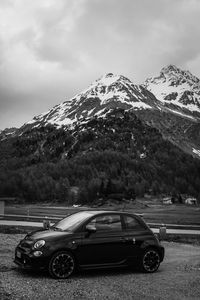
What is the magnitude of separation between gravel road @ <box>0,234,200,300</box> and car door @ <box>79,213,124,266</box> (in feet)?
1.64

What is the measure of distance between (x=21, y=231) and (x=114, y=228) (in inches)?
610

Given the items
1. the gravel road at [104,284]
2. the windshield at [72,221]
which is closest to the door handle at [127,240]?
the gravel road at [104,284]

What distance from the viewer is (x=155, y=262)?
49.3 ft

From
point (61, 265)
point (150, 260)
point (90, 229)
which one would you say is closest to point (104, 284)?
point (61, 265)

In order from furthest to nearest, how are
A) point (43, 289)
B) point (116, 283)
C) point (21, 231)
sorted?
point (21, 231)
point (116, 283)
point (43, 289)

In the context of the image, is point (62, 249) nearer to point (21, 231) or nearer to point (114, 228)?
point (114, 228)

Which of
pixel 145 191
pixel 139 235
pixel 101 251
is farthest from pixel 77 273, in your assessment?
pixel 145 191

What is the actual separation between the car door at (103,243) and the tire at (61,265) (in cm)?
38

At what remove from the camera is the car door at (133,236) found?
14.5 metres

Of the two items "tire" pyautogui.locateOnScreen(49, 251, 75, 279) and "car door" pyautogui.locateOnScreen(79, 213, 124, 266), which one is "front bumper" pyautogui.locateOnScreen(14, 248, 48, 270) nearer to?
"tire" pyautogui.locateOnScreen(49, 251, 75, 279)

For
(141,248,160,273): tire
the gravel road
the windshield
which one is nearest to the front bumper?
the gravel road

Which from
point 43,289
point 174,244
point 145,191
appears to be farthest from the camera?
point 145,191

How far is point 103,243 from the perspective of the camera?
46.0 ft

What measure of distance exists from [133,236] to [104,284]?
245 cm
